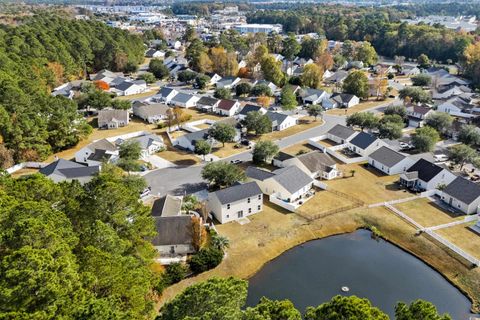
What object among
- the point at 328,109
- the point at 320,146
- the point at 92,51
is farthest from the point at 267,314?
the point at 92,51

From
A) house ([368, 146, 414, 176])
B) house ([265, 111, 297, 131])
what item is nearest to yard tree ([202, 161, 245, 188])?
house ([368, 146, 414, 176])

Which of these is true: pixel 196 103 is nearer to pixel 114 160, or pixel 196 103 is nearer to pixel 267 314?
pixel 114 160

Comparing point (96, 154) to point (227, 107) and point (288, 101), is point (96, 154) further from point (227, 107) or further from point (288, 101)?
point (288, 101)

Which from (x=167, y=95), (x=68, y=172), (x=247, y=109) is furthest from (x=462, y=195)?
(x=167, y=95)

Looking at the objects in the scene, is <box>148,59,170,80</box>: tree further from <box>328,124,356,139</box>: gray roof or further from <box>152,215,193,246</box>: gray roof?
<box>152,215,193,246</box>: gray roof

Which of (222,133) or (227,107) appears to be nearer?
(222,133)

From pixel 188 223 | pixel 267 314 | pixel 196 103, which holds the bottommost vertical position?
pixel 196 103
